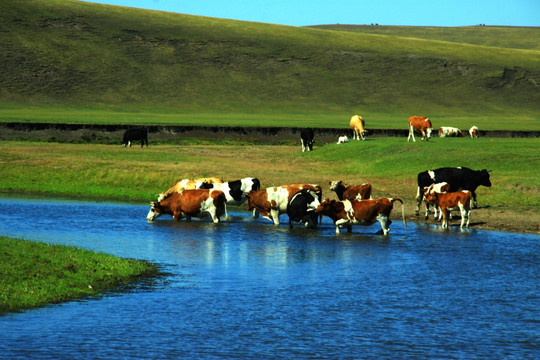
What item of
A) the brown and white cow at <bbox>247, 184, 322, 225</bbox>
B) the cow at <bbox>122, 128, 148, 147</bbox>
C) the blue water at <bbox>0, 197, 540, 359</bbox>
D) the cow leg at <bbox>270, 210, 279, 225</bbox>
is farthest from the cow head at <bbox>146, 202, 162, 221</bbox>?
the cow at <bbox>122, 128, 148, 147</bbox>

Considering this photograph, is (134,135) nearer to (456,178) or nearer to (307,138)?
(307,138)

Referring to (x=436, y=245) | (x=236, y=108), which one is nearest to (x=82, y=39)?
(x=236, y=108)

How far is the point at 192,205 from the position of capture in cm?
2652

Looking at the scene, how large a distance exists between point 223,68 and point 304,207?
383ft

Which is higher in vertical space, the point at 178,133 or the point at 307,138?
the point at 178,133

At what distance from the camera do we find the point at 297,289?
55.0 feet

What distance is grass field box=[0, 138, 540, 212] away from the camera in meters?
34.9

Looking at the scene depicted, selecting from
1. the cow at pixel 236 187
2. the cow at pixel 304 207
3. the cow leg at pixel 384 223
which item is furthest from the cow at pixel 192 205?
the cow leg at pixel 384 223

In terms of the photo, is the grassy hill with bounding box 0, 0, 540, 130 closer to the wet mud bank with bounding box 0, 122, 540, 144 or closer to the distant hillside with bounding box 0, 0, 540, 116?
the distant hillside with bounding box 0, 0, 540, 116

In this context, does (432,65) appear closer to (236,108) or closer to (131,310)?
(236,108)

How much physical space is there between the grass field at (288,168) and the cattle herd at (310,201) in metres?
2.60

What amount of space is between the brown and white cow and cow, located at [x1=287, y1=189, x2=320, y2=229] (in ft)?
1.96

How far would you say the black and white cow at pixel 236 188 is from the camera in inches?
1136

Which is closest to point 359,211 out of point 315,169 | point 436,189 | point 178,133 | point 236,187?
point 436,189
